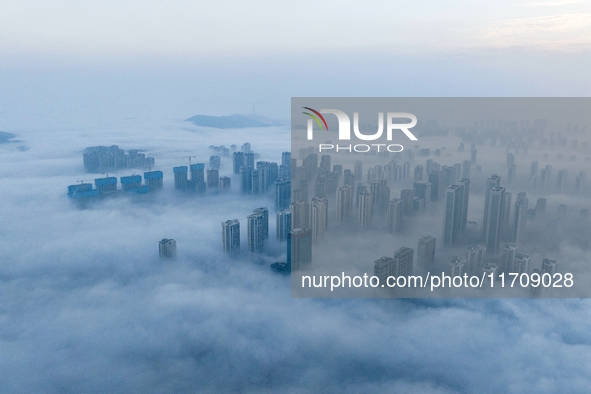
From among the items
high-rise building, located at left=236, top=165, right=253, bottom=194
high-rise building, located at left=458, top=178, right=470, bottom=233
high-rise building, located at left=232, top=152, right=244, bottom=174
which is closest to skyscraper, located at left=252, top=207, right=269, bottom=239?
high-rise building, located at left=236, top=165, right=253, bottom=194

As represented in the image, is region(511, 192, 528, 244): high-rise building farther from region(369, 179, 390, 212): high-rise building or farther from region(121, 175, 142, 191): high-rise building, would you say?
region(121, 175, 142, 191): high-rise building

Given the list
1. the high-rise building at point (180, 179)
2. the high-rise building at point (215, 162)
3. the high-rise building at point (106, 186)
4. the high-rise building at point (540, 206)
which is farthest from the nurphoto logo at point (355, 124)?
the high-rise building at point (215, 162)

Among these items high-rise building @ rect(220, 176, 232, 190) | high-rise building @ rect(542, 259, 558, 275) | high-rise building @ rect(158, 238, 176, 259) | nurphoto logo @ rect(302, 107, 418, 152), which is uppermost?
nurphoto logo @ rect(302, 107, 418, 152)

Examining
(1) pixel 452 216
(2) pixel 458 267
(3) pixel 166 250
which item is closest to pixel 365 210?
(1) pixel 452 216

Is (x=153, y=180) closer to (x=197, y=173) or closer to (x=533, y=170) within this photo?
(x=197, y=173)

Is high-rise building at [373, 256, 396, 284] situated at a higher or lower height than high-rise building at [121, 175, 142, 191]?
lower

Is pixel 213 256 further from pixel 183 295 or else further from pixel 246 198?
pixel 246 198
